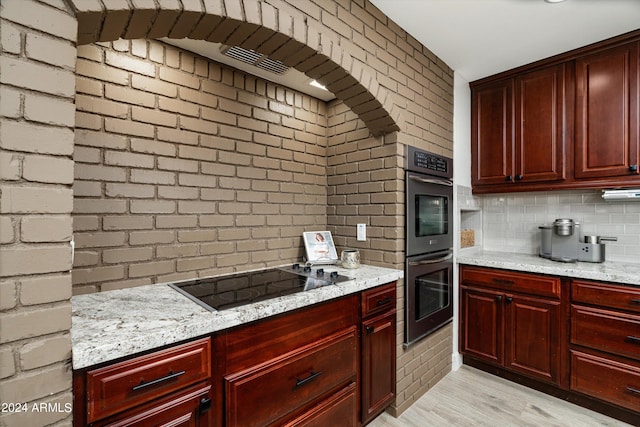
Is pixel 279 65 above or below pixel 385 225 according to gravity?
above

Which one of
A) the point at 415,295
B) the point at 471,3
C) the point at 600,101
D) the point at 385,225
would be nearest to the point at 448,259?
the point at 415,295

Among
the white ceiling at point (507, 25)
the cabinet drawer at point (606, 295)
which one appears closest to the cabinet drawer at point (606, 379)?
the cabinet drawer at point (606, 295)

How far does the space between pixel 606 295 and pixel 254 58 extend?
9.07 feet

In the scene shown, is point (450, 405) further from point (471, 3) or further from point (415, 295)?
point (471, 3)

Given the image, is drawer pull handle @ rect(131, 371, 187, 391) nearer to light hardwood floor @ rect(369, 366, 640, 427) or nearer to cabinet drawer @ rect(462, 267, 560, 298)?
light hardwood floor @ rect(369, 366, 640, 427)

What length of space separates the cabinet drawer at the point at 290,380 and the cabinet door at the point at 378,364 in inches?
4.3

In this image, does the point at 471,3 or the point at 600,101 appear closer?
the point at 471,3

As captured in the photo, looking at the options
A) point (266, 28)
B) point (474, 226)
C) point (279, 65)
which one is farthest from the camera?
point (474, 226)

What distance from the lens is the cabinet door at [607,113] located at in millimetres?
2193

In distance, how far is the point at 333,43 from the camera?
63.9 inches

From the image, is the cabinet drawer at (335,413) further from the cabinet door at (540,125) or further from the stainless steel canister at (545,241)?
the cabinet door at (540,125)

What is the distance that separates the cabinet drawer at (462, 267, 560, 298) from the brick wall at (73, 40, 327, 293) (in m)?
1.52

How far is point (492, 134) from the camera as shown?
2824 mm

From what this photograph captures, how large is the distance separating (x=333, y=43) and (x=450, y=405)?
2.53 m
